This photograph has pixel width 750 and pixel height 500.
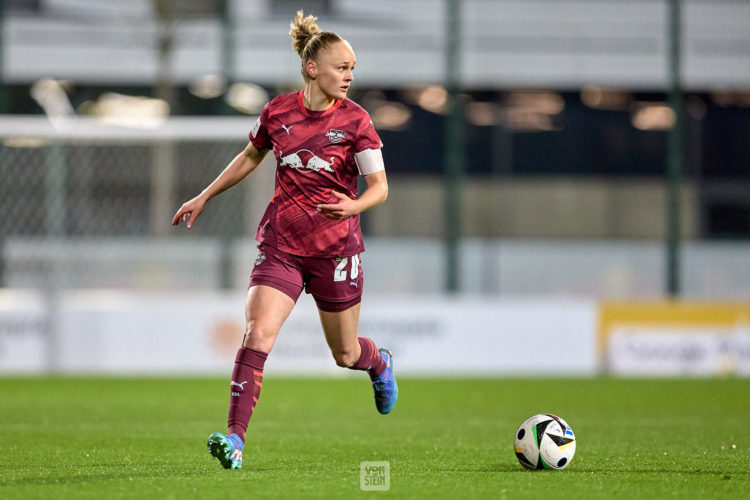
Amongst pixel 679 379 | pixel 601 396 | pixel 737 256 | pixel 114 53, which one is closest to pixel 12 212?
pixel 114 53

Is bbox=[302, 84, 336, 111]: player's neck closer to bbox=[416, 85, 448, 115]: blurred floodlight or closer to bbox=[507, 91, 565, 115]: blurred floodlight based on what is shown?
bbox=[416, 85, 448, 115]: blurred floodlight

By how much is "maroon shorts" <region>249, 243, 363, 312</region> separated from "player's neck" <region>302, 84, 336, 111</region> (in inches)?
29.9

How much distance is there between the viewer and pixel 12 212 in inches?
588

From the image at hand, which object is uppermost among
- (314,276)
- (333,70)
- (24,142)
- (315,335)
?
(24,142)

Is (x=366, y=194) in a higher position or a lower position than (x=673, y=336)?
higher

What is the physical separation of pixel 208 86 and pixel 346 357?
1121 centimetres

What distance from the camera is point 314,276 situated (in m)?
6.16

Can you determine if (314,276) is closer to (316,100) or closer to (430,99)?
(316,100)

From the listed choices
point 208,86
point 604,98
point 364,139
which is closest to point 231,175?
point 364,139

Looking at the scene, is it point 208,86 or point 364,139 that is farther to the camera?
point 208,86

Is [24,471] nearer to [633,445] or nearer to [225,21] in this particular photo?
[633,445]

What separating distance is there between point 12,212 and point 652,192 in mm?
10617

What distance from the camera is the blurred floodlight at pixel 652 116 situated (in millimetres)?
16859

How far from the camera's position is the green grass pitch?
17.3 ft
